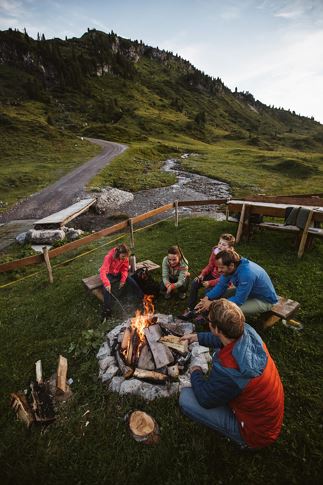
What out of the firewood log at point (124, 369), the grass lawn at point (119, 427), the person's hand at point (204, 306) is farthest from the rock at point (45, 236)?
the person's hand at point (204, 306)

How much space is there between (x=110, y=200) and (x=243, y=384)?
58.2 ft

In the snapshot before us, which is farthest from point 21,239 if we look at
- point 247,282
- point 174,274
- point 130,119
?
point 130,119

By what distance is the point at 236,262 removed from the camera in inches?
179

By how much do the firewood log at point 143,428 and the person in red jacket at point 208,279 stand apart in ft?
7.66

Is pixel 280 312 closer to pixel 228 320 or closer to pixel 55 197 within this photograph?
pixel 228 320

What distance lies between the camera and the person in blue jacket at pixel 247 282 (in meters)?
4.48

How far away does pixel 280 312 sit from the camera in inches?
188

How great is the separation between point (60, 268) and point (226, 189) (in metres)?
18.8

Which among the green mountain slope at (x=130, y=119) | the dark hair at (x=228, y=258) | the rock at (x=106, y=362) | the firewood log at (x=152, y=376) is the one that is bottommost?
the rock at (x=106, y=362)

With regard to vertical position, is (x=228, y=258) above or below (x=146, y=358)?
above

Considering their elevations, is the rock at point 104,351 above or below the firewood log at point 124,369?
below

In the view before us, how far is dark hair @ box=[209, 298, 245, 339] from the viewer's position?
9.16 ft

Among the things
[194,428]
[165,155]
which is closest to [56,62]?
[165,155]

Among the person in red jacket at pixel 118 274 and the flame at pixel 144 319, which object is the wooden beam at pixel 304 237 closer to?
the flame at pixel 144 319
